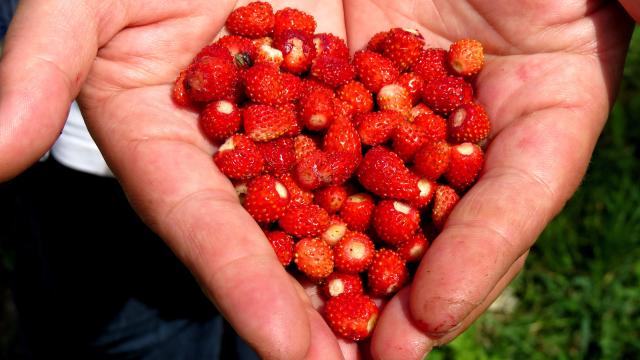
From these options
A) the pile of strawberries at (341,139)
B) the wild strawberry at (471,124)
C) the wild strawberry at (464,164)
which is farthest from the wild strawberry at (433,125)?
the wild strawberry at (464,164)

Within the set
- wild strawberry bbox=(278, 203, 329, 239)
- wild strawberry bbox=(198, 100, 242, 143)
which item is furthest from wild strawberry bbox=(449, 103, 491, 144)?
wild strawberry bbox=(198, 100, 242, 143)

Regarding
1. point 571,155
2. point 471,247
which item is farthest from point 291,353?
point 571,155

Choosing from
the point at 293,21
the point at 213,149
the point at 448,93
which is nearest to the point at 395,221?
the point at 448,93

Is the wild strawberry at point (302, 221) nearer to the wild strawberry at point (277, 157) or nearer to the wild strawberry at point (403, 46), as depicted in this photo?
the wild strawberry at point (277, 157)

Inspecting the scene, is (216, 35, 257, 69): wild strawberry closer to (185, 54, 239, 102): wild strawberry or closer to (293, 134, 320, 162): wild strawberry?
(185, 54, 239, 102): wild strawberry

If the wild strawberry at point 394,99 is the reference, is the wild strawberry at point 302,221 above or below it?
below

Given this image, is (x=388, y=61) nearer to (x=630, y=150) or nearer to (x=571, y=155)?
(x=571, y=155)
